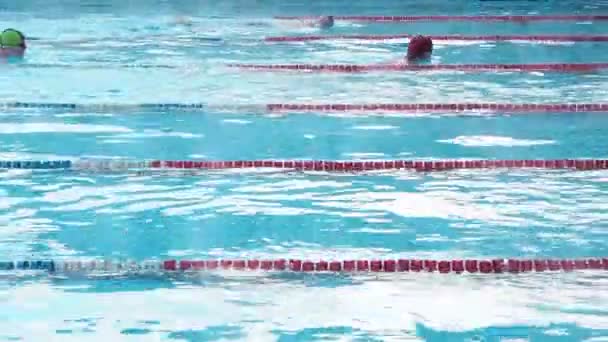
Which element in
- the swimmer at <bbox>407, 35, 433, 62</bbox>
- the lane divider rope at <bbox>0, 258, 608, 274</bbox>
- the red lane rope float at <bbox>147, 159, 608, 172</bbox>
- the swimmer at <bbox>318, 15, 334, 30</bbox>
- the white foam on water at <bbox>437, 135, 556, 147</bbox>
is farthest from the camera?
the swimmer at <bbox>318, 15, 334, 30</bbox>

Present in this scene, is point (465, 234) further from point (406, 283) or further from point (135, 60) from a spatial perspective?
point (135, 60)

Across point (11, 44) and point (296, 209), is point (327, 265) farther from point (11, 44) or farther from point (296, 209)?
point (11, 44)

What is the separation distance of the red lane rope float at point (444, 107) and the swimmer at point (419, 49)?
268cm

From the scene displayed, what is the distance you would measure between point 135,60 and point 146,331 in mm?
7378

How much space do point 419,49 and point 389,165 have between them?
4767 millimetres

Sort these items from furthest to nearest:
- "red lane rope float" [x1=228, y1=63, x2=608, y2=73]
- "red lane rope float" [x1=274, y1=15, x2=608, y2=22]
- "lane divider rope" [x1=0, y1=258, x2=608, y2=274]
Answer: "red lane rope float" [x1=274, y1=15, x2=608, y2=22] → "red lane rope float" [x1=228, y1=63, x2=608, y2=73] → "lane divider rope" [x1=0, y1=258, x2=608, y2=274]

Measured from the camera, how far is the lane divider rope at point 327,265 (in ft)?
14.0

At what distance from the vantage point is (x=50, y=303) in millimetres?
3961

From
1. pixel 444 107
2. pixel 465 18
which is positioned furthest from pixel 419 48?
pixel 465 18

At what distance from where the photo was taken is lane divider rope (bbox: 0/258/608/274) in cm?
427

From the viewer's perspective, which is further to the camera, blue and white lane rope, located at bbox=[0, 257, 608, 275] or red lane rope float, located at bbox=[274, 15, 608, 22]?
red lane rope float, located at bbox=[274, 15, 608, 22]

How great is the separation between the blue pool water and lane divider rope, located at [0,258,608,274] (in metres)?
0.07

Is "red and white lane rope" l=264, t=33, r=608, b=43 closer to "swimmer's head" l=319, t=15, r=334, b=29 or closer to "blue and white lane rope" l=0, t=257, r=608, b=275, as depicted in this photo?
"swimmer's head" l=319, t=15, r=334, b=29

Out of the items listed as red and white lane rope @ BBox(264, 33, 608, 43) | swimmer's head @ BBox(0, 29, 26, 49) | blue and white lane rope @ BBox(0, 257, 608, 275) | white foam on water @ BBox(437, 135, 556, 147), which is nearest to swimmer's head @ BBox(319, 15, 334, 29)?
red and white lane rope @ BBox(264, 33, 608, 43)
